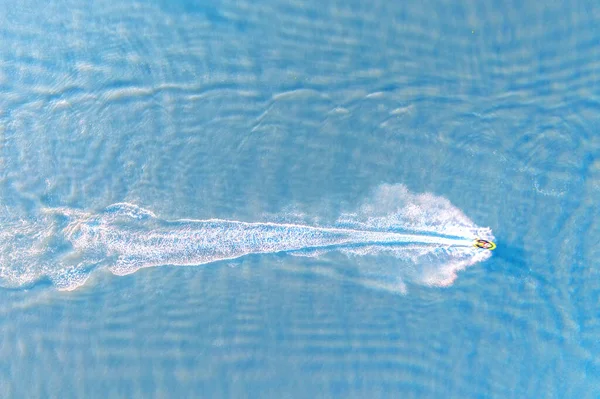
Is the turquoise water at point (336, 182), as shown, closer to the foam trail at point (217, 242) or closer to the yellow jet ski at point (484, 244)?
the foam trail at point (217, 242)

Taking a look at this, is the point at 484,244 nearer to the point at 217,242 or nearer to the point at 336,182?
the point at 336,182

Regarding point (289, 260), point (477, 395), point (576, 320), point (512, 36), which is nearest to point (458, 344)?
point (477, 395)

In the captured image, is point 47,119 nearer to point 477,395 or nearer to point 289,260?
point 289,260

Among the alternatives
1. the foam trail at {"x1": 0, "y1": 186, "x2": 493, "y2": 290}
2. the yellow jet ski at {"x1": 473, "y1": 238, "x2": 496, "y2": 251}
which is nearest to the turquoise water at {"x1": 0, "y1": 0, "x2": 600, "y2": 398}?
the foam trail at {"x1": 0, "y1": 186, "x2": 493, "y2": 290}

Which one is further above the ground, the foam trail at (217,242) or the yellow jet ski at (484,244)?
the yellow jet ski at (484,244)

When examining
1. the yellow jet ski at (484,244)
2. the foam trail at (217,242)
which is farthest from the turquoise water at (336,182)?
the yellow jet ski at (484,244)

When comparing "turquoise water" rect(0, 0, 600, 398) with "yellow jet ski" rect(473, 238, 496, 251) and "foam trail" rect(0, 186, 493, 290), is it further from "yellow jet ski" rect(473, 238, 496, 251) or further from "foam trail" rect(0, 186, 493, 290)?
"yellow jet ski" rect(473, 238, 496, 251)
